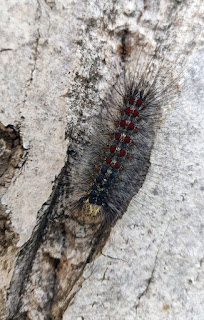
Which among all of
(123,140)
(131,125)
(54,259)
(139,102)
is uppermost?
(139,102)

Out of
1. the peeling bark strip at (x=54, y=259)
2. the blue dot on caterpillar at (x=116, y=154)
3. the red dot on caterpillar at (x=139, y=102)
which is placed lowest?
the peeling bark strip at (x=54, y=259)

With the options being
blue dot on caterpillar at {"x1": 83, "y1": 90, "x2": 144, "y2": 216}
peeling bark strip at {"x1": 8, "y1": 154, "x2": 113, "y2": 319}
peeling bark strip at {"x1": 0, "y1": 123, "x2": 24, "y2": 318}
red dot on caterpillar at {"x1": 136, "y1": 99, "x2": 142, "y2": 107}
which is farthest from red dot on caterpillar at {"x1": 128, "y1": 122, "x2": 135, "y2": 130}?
peeling bark strip at {"x1": 0, "y1": 123, "x2": 24, "y2": 318}

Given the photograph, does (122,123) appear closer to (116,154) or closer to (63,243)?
(116,154)

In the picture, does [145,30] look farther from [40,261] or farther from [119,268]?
[40,261]

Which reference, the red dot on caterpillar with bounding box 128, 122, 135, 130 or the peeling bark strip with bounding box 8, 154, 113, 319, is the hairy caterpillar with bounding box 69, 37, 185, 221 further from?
the peeling bark strip with bounding box 8, 154, 113, 319

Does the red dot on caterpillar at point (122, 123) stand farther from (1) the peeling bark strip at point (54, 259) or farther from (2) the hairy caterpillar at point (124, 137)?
(1) the peeling bark strip at point (54, 259)

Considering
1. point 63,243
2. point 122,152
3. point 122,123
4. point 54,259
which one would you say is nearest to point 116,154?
point 122,152

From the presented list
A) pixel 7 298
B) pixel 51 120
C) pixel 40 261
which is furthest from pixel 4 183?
pixel 7 298

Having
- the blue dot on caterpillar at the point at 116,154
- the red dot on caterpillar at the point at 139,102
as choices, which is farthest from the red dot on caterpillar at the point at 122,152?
the red dot on caterpillar at the point at 139,102

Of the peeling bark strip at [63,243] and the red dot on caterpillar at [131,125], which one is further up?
the red dot on caterpillar at [131,125]
